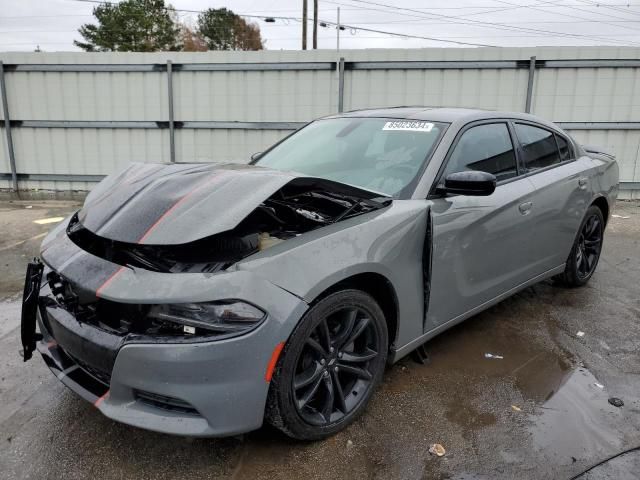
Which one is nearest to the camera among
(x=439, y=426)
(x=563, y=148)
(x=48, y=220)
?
(x=439, y=426)

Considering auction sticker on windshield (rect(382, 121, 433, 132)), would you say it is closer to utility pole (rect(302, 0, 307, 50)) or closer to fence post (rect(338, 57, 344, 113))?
fence post (rect(338, 57, 344, 113))

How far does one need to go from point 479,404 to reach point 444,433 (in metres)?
0.36

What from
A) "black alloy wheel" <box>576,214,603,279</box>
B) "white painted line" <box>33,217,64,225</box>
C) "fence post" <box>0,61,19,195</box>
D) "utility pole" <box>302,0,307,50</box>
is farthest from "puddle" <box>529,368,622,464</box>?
"utility pole" <box>302,0,307,50</box>

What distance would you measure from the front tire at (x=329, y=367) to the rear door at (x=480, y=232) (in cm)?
A: 47

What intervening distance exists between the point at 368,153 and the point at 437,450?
174 centimetres

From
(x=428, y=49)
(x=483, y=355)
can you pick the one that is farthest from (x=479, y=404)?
(x=428, y=49)

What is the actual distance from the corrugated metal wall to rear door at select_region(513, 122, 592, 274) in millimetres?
4752

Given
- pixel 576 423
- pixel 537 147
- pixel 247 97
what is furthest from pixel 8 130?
pixel 576 423

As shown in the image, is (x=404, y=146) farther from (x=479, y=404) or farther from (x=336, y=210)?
(x=479, y=404)

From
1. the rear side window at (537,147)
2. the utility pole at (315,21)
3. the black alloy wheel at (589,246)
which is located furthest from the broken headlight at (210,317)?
the utility pole at (315,21)

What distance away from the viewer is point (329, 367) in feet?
7.70

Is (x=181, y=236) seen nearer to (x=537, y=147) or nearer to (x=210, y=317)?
(x=210, y=317)

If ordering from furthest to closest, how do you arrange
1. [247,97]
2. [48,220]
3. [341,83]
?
[247,97] < [341,83] < [48,220]

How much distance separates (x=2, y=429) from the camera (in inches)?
97.2
